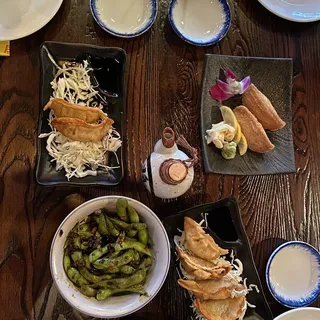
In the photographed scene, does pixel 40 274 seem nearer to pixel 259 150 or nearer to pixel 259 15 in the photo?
pixel 259 150

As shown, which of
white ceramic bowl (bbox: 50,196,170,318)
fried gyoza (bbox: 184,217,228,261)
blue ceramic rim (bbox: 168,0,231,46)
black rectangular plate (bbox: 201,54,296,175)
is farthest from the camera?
blue ceramic rim (bbox: 168,0,231,46)

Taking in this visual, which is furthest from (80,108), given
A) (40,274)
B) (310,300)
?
(310,300)

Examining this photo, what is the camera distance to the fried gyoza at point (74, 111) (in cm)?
162

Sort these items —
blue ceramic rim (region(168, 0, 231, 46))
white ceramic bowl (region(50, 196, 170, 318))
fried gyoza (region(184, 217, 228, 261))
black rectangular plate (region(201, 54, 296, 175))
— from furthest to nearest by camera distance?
blue ceramic rim (region(168, 0, 231, 46)) → black rectangular plate (region(201, 54, 296, 175)) → fried gyoza (region(184, 217, 228, 261)) → white ceramic bowl (region(50, 196, 170, 318))

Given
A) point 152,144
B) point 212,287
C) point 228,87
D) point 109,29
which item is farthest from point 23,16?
point 212,287

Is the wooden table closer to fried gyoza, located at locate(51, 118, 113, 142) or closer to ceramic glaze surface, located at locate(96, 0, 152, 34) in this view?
ceramic glaze surface, located at locate(96, 0, 152, 34)

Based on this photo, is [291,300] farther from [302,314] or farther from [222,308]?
[222,308]

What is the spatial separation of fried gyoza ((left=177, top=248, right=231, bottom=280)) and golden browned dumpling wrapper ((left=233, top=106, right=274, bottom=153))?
16.6 inches

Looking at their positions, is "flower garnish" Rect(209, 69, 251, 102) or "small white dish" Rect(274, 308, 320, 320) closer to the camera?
"small white dish" Rect(274, 308, 320, 320)

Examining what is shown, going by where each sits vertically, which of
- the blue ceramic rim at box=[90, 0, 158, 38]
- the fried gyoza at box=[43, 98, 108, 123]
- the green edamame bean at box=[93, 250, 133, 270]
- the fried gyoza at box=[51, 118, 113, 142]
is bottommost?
the green edamame bean at box=[93, 250, 133, 270]

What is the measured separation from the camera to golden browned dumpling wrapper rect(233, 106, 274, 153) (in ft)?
5.85

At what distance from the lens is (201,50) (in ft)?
6.24

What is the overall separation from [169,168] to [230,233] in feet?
1.19

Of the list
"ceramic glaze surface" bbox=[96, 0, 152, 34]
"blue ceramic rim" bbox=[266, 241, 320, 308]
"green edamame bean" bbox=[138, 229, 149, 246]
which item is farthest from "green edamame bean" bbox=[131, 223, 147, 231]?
"ceramic glaze surface" bbox=[96, 0, 152, 34]
